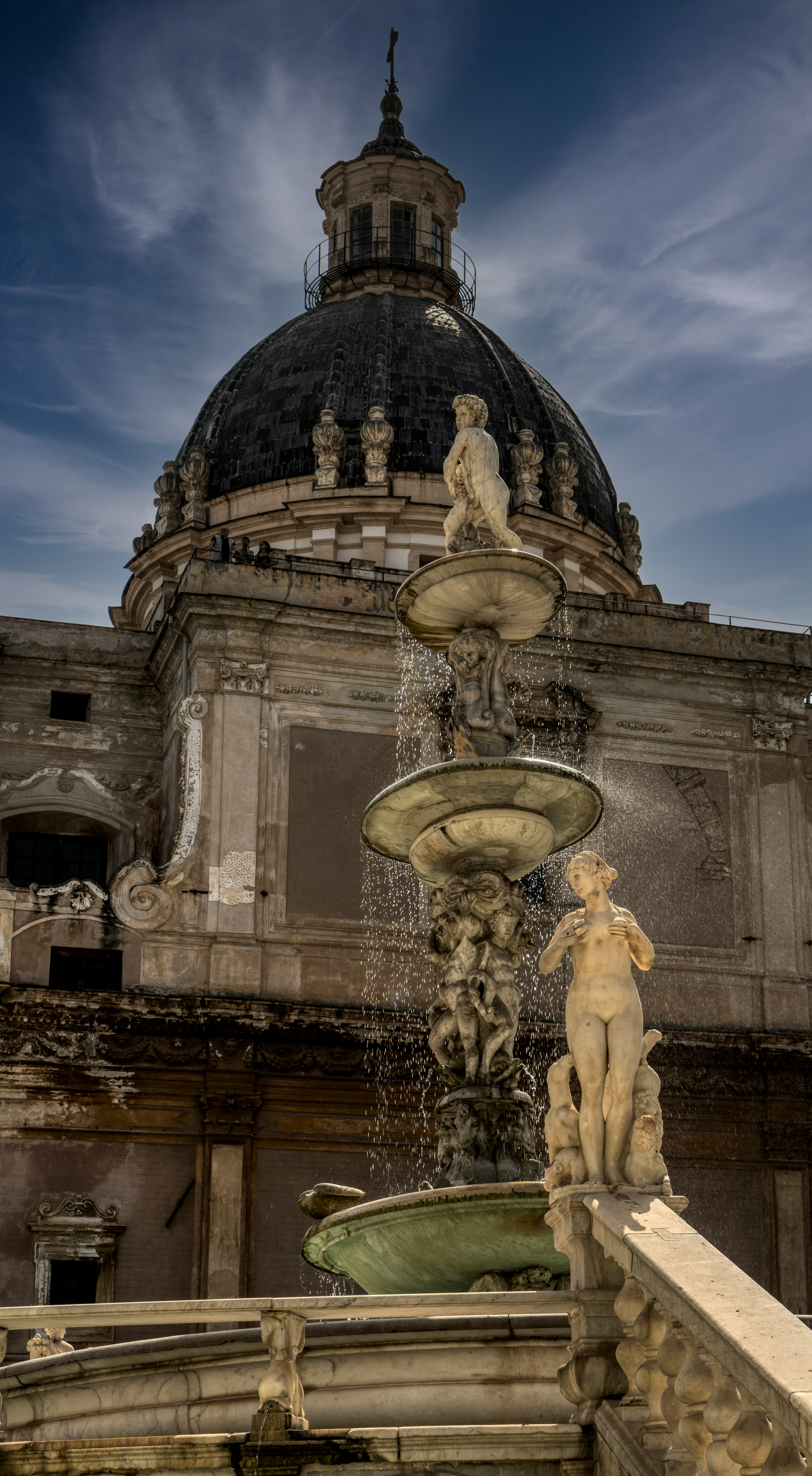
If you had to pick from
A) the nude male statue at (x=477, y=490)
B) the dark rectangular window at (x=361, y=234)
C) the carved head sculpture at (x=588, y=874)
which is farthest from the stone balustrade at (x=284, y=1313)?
the dark rectangular window at (x=361, y=234)

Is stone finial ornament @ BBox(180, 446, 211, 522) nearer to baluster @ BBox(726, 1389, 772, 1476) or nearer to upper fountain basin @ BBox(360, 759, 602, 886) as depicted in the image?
upper fountain basin @ BBox(360, 759, 602, 886)

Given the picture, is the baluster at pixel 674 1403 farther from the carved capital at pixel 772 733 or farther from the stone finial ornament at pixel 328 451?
the stone finial ornament at pixel 328 451

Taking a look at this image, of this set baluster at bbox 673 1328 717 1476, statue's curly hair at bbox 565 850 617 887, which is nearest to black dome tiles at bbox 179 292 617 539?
statue's curly hair at bbox 565 850 617 887

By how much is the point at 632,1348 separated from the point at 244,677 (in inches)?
822

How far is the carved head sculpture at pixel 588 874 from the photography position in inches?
394

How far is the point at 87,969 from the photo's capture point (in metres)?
26.3

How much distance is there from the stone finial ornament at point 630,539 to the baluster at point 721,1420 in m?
33.5

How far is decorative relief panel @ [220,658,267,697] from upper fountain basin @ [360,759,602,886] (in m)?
14.1

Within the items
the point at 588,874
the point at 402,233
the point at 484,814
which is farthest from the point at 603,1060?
the point at 402,233

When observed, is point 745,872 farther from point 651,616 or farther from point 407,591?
point 407,591

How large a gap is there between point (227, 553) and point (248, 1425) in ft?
77.6

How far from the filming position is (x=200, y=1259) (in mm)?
24625

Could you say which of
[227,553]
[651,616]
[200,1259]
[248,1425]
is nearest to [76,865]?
[227,553]

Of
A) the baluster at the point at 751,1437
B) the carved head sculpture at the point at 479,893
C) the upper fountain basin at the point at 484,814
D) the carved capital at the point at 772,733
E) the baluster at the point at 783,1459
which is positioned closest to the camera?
the baluster at the point at 783,1459
